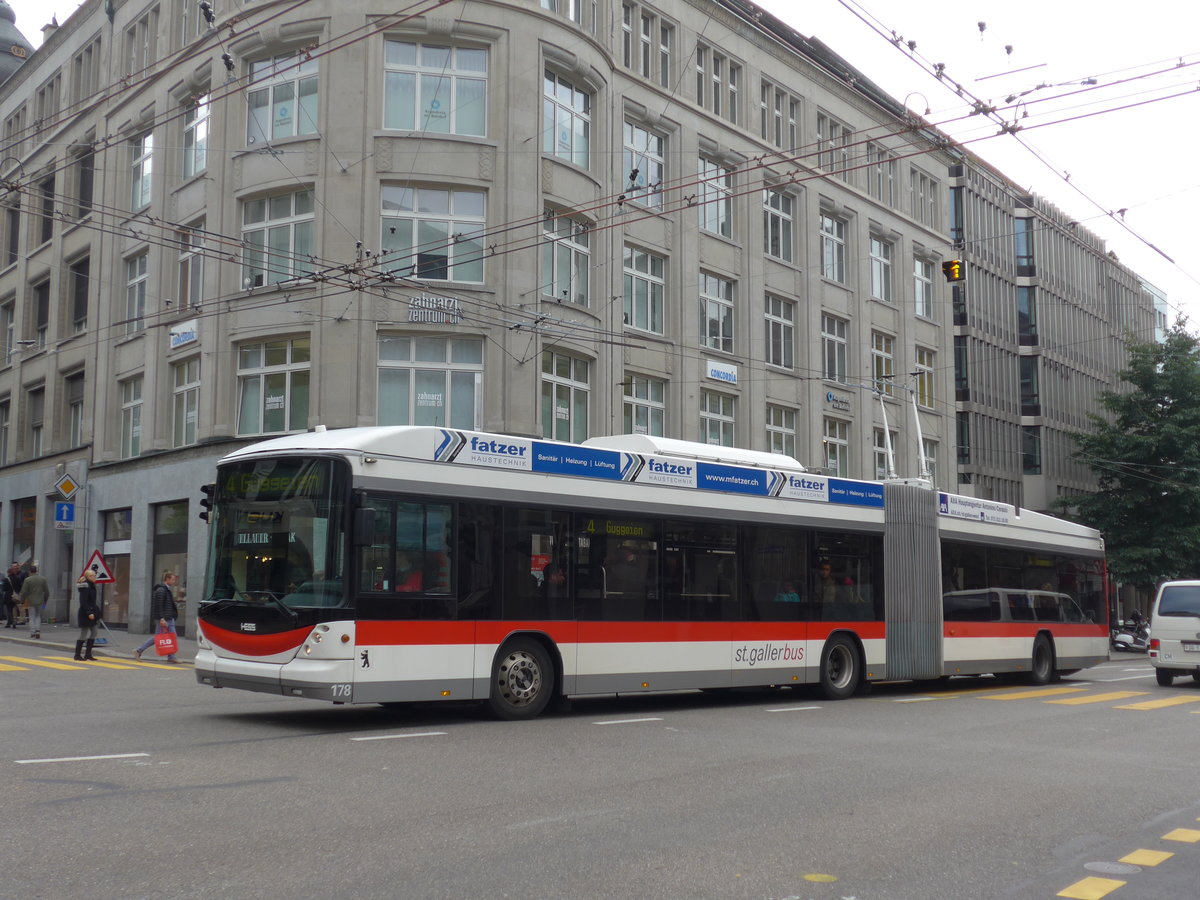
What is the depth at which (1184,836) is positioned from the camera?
762cm

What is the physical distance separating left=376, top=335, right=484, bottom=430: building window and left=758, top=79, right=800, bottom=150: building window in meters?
15.7

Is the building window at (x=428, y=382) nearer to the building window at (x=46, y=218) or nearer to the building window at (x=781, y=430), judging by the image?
the building window at (x=781, y=430)

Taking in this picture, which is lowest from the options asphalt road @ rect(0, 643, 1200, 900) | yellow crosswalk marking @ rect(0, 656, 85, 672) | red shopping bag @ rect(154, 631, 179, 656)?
asphalt road @ rect(0, 643, 1200, 900)

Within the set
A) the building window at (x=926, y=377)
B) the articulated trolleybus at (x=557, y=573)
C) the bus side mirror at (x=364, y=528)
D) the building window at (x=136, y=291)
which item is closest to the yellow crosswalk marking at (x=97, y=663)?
the articulated trolleybus at (x=557, y=573)

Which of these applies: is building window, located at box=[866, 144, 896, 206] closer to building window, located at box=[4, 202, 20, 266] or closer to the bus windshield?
building window, located at box=[4, 202, 20, 266]

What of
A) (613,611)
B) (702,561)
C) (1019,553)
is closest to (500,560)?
(613,611)

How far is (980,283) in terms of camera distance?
5528 centimetres

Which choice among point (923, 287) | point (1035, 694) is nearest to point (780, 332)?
point (923, 287)

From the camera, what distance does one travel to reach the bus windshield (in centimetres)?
1187

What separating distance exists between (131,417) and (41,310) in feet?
31.5

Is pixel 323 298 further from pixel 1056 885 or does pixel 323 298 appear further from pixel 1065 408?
pixel 1065 408

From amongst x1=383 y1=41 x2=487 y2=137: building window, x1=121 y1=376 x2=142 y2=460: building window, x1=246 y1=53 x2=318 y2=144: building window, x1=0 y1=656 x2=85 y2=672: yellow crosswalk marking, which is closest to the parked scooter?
x1=383 y1=41 x2=487 y2=137: building window

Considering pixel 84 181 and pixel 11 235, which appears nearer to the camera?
pixel 84 181

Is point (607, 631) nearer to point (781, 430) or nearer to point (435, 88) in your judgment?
point (435, 88)
